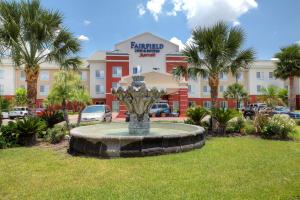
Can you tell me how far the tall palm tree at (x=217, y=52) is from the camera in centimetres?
1405

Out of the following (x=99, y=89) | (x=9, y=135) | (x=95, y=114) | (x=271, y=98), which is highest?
(x=99, y=89)

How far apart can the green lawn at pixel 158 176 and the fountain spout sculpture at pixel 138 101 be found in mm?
2493

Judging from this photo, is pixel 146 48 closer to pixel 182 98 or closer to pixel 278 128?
pixel 182 98

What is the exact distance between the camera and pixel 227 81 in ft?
166

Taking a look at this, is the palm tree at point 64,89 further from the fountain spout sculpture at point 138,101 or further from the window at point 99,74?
the window at point 99,74

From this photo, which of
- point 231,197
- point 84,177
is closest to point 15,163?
point 84,177

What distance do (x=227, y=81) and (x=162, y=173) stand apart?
46.7 meters

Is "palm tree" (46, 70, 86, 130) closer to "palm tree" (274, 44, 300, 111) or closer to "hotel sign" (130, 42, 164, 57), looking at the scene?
"palm tree" (274, 44, 300, 111)

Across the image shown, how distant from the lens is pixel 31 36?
1245 centimetres

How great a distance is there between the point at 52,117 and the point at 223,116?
9.28 m

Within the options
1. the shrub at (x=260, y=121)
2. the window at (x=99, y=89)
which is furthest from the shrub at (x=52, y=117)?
the window at (x=99, y=89)

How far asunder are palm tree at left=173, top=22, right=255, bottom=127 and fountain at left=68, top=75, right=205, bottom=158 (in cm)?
499

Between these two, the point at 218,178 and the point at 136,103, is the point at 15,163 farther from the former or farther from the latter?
the point at 218,178

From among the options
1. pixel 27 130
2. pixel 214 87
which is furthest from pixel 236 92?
pixel 27 130
